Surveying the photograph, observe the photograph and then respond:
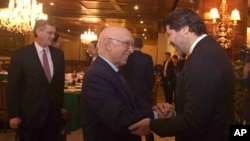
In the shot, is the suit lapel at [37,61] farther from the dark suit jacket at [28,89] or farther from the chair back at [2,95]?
the chair back at [2,95]

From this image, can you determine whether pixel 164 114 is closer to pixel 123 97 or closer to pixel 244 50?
pixel 123 97

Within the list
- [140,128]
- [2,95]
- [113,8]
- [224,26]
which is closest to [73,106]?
[2,95]

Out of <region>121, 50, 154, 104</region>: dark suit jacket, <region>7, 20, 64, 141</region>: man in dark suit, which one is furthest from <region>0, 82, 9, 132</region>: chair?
<region>7, 20, 64, 141</region>: man in dark suit

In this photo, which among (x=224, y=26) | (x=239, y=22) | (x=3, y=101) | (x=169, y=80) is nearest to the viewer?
(x=3, y=101)

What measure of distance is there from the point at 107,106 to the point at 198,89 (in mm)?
458

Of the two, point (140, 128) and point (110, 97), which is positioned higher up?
point (110, 97)

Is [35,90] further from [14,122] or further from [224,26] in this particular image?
[224,26]

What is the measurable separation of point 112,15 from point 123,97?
35.7 ft

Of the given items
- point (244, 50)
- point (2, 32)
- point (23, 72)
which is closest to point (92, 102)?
point (23, 72)

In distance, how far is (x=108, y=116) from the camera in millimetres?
1787

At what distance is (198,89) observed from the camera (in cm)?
162

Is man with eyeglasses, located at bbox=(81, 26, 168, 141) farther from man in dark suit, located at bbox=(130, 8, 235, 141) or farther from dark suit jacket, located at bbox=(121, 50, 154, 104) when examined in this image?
dark suit jacket, located at bbox=(121, 50, 154, 104)

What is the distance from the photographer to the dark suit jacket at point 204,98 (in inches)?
64.0

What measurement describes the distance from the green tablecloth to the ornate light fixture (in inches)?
117
